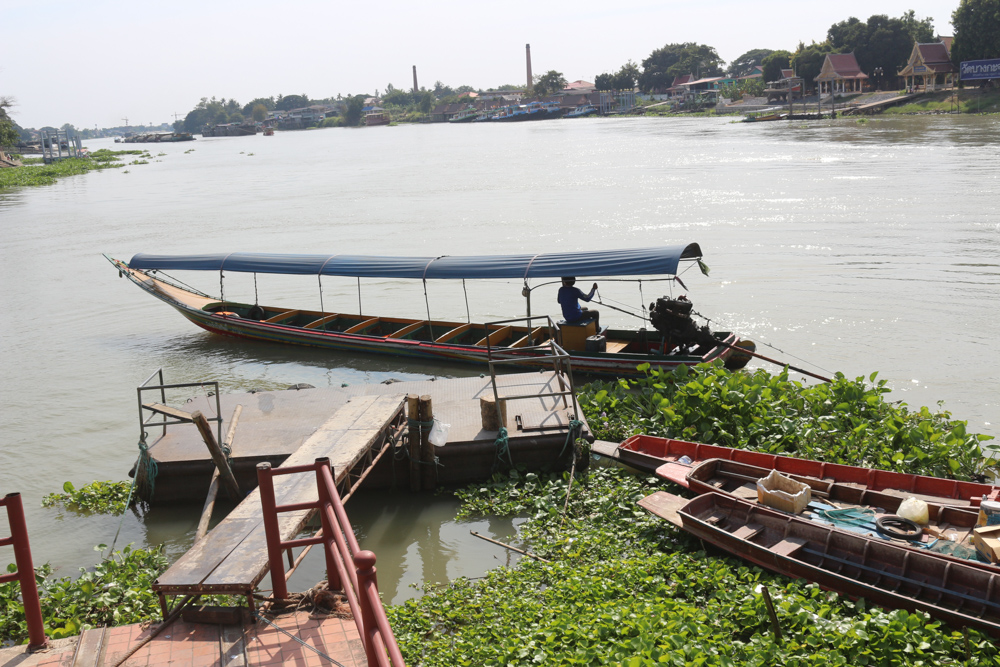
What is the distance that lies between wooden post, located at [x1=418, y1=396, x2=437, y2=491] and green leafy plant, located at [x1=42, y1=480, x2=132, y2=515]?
149 inches

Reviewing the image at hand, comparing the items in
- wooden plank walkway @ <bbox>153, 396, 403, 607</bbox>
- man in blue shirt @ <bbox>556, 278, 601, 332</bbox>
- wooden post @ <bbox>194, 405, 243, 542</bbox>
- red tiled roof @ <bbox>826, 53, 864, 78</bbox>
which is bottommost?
wooden post @ <bbox>194, 405, 243, 542</bbox>

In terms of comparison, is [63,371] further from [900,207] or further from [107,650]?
[900,207]

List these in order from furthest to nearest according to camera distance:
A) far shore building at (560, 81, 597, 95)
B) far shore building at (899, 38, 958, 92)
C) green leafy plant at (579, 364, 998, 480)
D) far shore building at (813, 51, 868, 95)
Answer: far shore building at (560, 81, 597, 95), far shore building at (813, 51, 868, 95), far shore building at (899, 38, 958, 92), green leafy plant at (579, 364, 998, 480)

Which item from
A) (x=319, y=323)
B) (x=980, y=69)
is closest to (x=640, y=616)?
(x=319, y=323)

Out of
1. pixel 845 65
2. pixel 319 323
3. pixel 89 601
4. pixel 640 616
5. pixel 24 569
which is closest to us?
pixel 24 569

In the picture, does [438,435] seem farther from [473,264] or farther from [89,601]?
[473,264]

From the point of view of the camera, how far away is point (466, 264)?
44.9 ft

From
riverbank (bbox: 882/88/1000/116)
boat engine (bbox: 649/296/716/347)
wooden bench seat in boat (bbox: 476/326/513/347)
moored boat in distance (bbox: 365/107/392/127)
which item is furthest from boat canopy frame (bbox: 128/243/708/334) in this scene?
moored boat in distance (bbox: 365/107/392/127)

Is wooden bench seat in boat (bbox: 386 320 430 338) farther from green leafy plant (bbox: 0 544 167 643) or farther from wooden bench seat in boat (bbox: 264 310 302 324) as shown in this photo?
green leafy plant (bbox: 0 544 167 643)

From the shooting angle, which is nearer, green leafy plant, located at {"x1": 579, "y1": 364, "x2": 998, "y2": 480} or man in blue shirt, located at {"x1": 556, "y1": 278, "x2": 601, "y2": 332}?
green leafy plant, located at {"x1": 579, "y1": 364, "x2": 998, "y2": 480}

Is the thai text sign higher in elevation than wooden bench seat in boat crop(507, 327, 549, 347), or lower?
higher

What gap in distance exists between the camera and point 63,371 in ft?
52.9

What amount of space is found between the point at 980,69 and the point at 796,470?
210 feet

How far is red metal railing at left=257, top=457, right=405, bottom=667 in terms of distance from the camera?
3.33 metres
